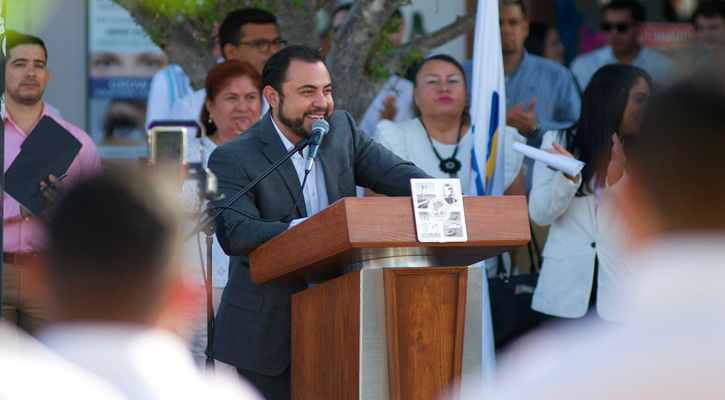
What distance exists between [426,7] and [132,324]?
758cm

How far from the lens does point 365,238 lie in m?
→ 2.99

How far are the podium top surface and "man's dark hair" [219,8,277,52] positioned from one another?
9.89ft

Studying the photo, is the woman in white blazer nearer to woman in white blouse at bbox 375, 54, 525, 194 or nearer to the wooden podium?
woman in white blouse at bbox 375, 54, 525, 194

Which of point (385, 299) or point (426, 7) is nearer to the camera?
point (385, 299)

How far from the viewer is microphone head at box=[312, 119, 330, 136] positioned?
147 inches

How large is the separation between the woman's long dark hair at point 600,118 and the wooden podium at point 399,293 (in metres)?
2.55

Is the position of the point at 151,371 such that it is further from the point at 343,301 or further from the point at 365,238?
the point at 343,301

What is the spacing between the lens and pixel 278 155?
13.0ft

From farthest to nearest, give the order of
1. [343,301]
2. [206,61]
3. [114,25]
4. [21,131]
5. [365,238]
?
[114,25], [206,61], [21,131], [343,301], [365,238]

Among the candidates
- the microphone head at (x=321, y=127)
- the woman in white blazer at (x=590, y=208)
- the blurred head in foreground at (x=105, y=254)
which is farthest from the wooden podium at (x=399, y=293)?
the woman in white blazer at (x=590, y=208)

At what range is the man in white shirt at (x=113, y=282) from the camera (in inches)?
69.5

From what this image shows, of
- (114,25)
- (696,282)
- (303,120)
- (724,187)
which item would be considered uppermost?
(114,25)

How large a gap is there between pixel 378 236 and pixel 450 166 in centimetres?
319

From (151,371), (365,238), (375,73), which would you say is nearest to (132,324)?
(151,371)
